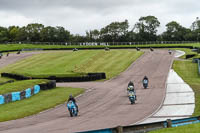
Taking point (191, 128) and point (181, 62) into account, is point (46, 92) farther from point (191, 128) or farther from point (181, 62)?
point (181, 62)

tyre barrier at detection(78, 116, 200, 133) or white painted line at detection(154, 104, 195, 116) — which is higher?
tyre barrier at detection(78, 116, 200, 133)

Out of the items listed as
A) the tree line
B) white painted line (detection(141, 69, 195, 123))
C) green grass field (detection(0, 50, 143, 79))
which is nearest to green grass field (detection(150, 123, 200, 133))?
white painted line (detection(141, 69, 195, 123))

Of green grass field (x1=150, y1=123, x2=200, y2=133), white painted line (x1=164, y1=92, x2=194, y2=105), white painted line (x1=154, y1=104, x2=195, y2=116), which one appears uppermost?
green grass field (x1=150, y1=123, x2=200, y2=133)

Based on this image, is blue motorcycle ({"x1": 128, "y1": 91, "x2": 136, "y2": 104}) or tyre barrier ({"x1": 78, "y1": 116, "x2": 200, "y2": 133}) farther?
blue motorcycle ({"x1": 128, "y1": 91, "x2": 136, "y2": 104})

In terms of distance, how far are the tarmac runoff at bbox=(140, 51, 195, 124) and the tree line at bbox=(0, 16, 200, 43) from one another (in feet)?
380

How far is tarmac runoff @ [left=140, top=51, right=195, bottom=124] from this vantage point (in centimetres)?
2225

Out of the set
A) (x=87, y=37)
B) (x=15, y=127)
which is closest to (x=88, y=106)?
(x=15, y=127)

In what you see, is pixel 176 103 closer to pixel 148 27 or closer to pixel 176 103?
pixel 176 103

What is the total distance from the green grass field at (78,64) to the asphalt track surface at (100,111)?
12578 millimetres

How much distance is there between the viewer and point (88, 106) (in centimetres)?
2738

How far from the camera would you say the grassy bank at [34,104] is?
2400 centimetres

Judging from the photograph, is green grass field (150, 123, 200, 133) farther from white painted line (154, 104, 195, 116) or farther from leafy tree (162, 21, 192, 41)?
leafy tree (162, 21, 192, 41)

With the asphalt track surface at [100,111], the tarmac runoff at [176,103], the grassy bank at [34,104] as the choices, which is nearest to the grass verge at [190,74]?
the tarmac runoff at [176,103]

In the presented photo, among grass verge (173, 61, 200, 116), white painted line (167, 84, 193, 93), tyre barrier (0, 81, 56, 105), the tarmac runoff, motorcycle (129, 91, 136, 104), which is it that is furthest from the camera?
white painted line (167, 84, 193, 93)
